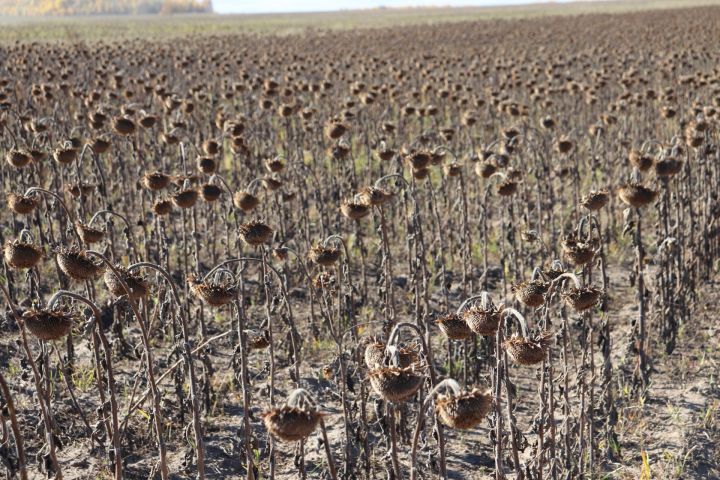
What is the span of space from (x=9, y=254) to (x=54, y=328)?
94 cm

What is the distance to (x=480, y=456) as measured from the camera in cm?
531

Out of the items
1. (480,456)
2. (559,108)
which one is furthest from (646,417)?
(559,108)

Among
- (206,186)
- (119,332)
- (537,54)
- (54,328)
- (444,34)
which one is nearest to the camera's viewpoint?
(54,328)

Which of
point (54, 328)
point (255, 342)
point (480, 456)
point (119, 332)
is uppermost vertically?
point (54, 328)

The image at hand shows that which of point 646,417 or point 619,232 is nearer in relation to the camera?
point 646,417

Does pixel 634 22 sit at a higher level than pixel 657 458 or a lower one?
higher

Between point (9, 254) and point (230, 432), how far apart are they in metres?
2.45

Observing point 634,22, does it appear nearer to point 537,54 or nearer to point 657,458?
point 537,54

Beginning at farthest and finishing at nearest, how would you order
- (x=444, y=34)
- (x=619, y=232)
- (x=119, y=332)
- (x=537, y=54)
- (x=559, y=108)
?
(x=444, y=34), (x=537, y=54), (x=559, y=108), (x=619, y=232), (x=119, y=332)

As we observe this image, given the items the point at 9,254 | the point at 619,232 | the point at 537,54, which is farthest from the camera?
the point at 537,54

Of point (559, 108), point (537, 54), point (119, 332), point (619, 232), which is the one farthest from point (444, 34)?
point (119, 332)

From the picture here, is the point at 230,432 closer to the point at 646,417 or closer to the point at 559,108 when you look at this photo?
the point at 646,417

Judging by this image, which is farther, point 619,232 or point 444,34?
point 444,34

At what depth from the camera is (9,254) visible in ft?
12.8
